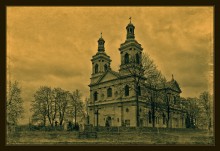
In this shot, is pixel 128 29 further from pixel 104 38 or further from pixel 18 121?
pixel 18 121

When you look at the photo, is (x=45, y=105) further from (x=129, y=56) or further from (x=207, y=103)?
(x=207, y=103)

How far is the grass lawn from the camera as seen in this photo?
1967cm

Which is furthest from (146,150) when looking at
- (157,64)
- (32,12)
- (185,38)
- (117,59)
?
(32,12)

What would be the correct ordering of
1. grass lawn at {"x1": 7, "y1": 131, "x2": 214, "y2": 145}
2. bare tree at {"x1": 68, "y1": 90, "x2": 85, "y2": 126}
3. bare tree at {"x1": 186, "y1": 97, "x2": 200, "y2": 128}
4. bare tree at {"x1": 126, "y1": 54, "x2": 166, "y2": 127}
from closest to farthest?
grass lawn at {"x1": 7, "y1": 131, "x2": 214, "y2": 145} < bare tree at {"x1": 126, "y1": 54, "x2": 166, "y2": 127} < bare tree at {"x1": 186, "y1": 97, "x2": 200, "y2": 128} < bare tree at {"x1": 68, "y1": 90, "x2": 85, "y2": 126}

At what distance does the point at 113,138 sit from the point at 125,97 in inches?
513

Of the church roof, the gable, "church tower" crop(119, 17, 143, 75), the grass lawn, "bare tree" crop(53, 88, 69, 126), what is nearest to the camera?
the grass lawn

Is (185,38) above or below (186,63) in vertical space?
above

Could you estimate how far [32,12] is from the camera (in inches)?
795

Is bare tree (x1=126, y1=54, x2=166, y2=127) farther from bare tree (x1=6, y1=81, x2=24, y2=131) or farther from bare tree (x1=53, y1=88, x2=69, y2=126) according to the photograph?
bare tree (x1=6, y1=81, x2=24, y2=131)

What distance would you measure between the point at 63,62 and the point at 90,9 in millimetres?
4559

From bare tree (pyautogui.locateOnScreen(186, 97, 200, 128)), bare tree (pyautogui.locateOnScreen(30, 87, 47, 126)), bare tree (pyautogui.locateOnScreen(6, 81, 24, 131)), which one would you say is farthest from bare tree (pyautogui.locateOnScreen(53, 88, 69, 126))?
bare tree (pyautogui.locateOnScreen(186, 97, 200, 128))

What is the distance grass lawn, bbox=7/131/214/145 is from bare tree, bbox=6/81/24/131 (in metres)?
1.04

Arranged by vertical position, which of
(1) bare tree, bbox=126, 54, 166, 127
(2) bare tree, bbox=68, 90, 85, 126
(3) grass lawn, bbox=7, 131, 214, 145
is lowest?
(3) grass lawn, bbox=7, 131, 214, 145

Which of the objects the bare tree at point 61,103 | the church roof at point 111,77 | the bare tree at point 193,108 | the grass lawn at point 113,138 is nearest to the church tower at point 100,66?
the church roof at point 111,77
